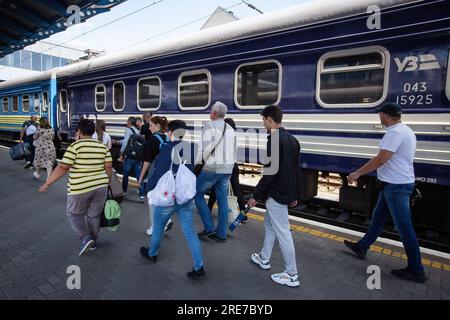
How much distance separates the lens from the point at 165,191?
10.6 ft

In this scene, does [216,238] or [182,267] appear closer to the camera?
[182,267]

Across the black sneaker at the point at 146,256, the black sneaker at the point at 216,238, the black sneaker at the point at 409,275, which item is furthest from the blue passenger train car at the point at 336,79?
the black sneaker at the point at 146,256

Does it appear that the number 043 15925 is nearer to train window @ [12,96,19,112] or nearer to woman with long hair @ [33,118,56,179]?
woman with long hair @ [33,118,56,179]

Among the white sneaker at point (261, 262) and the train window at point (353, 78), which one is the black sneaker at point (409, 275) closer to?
the white sneaker at point (261, 262)

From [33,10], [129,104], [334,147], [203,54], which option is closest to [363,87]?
[334,147]

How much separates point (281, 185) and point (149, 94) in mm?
5002

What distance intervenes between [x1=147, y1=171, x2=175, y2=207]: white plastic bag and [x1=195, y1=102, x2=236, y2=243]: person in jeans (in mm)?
831

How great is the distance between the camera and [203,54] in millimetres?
5988

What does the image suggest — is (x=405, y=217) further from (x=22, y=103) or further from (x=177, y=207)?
(x=22, y=103)

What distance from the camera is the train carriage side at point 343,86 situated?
3869 millimetres

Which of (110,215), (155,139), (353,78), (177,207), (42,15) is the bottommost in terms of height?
(110,215)

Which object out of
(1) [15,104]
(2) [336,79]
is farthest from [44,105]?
(2) [336,79]

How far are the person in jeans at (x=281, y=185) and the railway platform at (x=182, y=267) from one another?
270 millimetres

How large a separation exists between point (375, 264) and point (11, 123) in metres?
15.9
